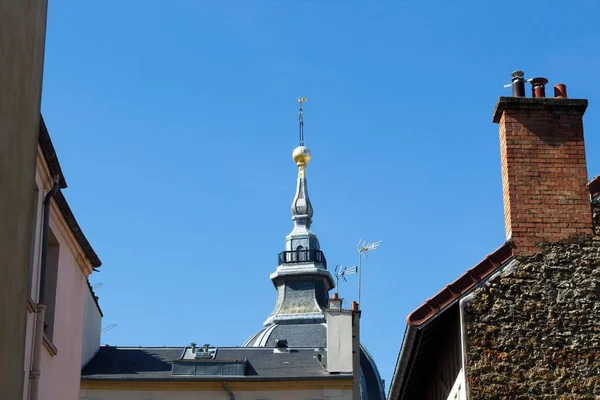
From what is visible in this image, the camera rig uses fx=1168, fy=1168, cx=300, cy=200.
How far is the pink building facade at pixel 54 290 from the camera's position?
13.3 m

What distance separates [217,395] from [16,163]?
97.6 ft

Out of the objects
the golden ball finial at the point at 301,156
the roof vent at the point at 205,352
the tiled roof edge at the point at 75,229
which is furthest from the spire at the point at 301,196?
the tiled roof edge at the point at 75,229

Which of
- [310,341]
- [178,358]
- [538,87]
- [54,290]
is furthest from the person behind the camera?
[310,341]

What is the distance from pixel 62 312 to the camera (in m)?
15.6

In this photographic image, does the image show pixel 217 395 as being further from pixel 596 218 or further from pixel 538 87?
pixel 596 218

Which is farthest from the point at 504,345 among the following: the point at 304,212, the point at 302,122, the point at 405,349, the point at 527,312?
the point at 302,122

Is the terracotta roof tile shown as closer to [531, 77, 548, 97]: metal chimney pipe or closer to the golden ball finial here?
[531, 77, 548, 97]: metal chimney pipe

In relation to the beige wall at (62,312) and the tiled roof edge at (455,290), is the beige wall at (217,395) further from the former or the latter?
the tiled roof edge at (455,290)

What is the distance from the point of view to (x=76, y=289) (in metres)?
16.8

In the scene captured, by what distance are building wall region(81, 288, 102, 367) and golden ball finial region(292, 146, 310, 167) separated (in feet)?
169

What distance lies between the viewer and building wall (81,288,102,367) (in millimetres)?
36188

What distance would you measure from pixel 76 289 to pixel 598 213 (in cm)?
737

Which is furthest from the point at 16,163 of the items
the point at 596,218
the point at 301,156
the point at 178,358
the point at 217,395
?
the point at 301,156

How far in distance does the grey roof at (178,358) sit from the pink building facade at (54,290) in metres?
18.6
